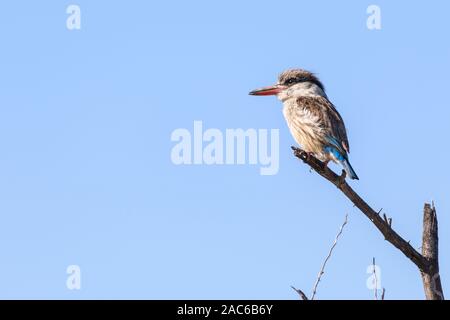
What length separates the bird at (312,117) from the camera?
781cm

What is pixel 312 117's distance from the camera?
8.18 metres

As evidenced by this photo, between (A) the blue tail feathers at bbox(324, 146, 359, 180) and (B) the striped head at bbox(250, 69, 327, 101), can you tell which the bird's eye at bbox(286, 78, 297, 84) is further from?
(A) the blue tail feathers at bbox(324, 146, 359, 180)

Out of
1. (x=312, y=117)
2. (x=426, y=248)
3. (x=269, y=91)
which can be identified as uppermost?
(x=269, y=91)

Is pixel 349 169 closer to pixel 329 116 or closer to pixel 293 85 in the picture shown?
pixel 329 116

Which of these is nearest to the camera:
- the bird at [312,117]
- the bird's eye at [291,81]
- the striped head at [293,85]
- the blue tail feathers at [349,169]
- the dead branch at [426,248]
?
the dead branch at [426,248]

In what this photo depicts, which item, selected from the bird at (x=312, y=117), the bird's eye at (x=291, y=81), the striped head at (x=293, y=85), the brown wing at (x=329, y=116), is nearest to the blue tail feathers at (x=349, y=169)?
the bird at (x=312, y=117)

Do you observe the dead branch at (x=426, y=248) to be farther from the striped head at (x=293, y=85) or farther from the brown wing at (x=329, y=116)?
the striped head at (x=293, y=85)

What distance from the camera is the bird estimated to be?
781 cm

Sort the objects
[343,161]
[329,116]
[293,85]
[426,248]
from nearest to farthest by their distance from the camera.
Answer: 1. [426,248]
2. [343,161]
3. [329,116]
4. [293,85]

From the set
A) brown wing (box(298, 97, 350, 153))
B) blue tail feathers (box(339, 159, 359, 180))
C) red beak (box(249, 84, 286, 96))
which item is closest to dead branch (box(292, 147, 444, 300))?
blue tail feathers (box(339, 159, 359, 180))

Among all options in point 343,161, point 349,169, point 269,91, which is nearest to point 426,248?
point 349,169
